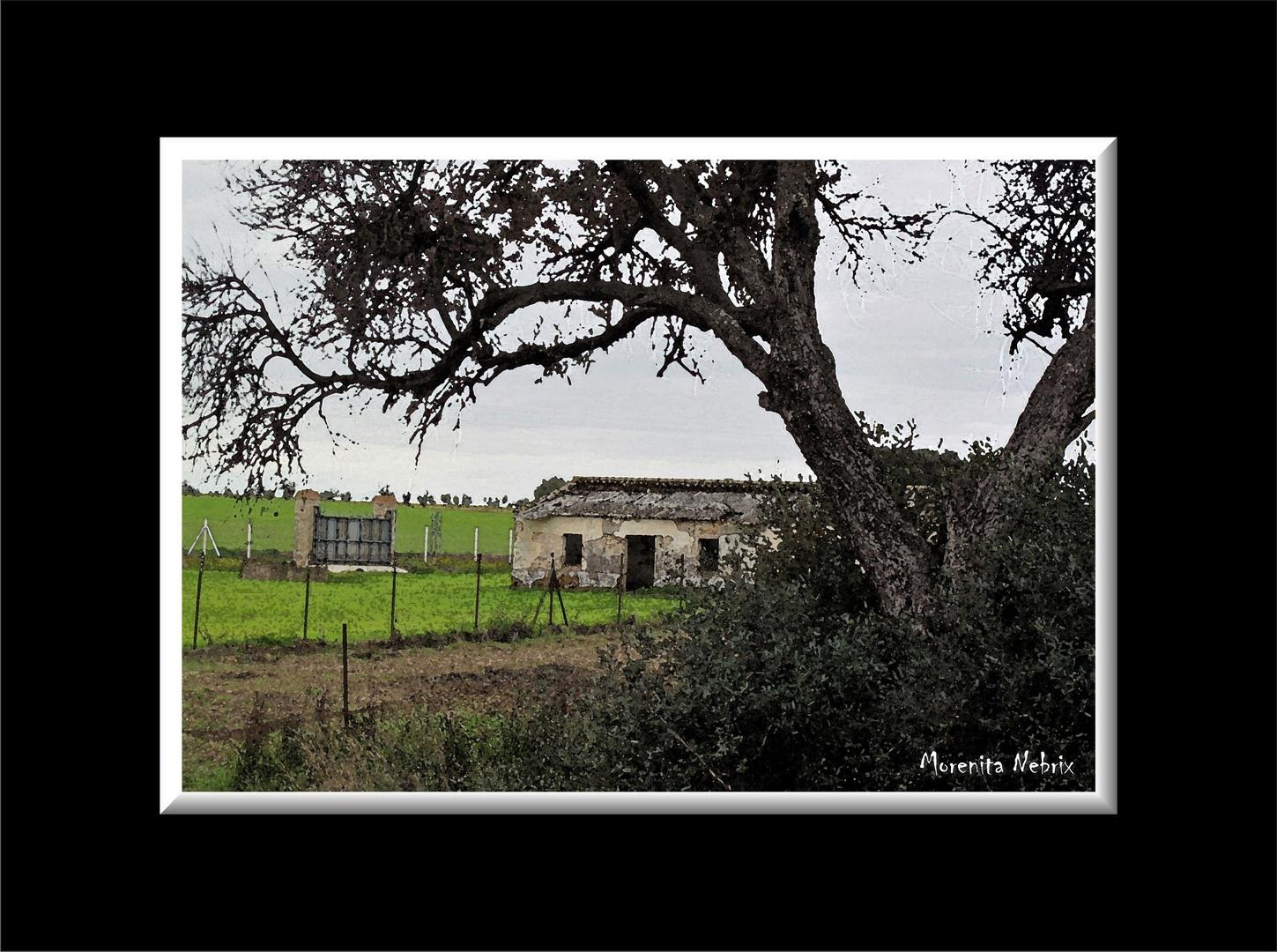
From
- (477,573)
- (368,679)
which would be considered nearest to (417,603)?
(477,573)

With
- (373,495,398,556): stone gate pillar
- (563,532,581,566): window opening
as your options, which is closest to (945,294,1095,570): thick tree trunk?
(563,532,581,566): window opening

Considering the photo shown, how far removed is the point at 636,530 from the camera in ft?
17.2

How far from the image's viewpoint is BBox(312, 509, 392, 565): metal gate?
5.14m

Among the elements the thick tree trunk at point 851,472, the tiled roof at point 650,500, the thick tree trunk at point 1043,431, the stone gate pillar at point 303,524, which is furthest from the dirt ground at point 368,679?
the thick tree trunk at point 1043,431

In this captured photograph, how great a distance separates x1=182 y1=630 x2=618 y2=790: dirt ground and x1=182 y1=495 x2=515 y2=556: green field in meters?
0.57

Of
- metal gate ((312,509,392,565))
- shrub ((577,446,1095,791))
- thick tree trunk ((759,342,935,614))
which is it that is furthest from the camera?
metal gate ((312,509,392,565))

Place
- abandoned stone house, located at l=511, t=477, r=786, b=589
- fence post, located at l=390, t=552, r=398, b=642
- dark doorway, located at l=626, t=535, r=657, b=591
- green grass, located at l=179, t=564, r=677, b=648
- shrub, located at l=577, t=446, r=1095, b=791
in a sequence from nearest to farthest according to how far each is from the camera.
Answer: shrub, located at l=577, t=446, r=1095, b=791 → green grass, located at l=179, t=564, r=677, b=648 → abandoned stone house, located at l=511, t=477, r=786, b=589 → dark doorway, located at l=626, t=535, r=657, b=591 → fence post, located at l=390, t=552, r=398, b=642

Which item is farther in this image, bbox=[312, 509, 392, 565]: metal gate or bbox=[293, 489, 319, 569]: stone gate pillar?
bbox=[312, 509, 392, 565]: metal gate

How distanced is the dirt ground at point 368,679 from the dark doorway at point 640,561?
405mm

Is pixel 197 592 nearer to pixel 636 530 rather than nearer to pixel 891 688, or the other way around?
pixel 636 530

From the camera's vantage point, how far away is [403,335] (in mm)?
4973

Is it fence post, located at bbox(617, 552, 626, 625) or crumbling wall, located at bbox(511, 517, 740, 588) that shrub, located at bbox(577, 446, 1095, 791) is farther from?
fence post, located at bbox(617, 552, 626, 625)
